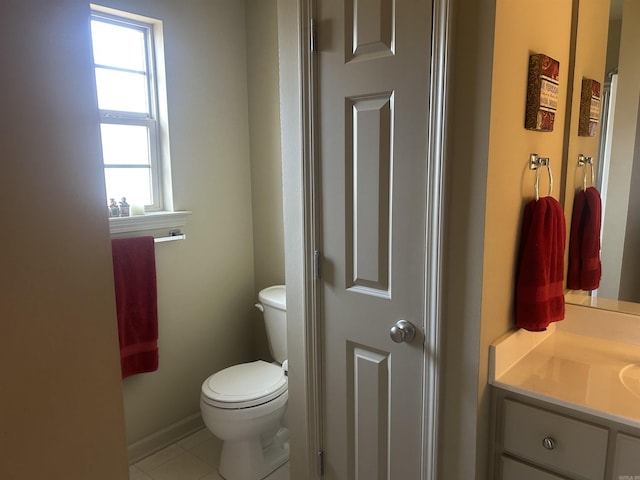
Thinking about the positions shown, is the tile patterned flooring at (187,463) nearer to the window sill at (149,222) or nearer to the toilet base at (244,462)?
the toilet base at (244,462)

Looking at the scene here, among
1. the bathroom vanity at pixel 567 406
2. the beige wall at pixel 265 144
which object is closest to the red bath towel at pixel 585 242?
the bathroom vanity at pixel 567 406

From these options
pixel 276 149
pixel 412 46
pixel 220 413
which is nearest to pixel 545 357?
pixel 412 46

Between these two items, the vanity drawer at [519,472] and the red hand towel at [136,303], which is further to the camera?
A: the red hand towel at [136,303]

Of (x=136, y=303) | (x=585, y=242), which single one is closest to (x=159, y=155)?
(x=136, y=303)

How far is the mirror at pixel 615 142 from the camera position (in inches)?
60.6

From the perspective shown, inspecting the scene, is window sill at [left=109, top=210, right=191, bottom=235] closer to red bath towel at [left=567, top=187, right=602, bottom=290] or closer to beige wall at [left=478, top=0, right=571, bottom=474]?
beige wall at [left=478, top=0, right=571, bottom=474]

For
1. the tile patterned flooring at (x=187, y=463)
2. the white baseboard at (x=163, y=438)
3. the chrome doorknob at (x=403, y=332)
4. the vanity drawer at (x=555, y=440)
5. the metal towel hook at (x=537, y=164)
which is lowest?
the tile patterned flooring at (x=187, y=463)

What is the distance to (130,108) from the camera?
234 centimetres

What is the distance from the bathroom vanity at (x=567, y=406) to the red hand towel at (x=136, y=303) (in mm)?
1630

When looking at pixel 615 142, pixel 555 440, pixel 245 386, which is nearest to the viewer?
pixel 555 440

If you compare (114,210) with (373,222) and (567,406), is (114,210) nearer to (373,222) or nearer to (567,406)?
(373,222)

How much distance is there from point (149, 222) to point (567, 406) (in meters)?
1.92

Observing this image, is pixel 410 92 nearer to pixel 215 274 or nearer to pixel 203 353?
pixel 215 274

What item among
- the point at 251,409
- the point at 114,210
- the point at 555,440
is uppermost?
the point at 114,210
